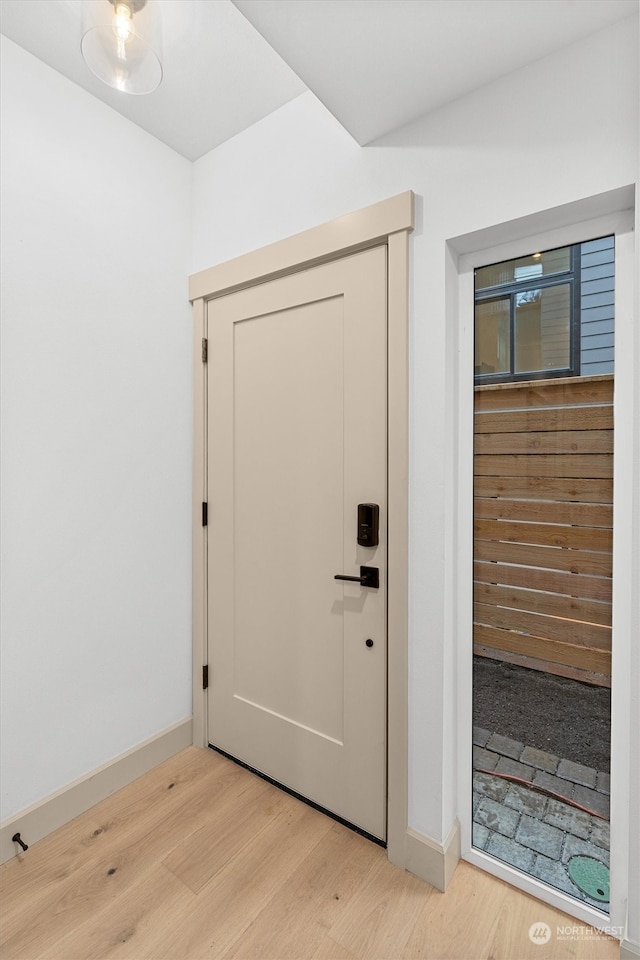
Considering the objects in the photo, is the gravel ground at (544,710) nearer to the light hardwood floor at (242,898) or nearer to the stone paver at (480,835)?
the stone paver at (480,835)

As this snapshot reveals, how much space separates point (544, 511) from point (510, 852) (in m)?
1.12

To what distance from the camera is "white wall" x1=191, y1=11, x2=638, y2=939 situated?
1.25 metres

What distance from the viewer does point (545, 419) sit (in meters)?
1.46

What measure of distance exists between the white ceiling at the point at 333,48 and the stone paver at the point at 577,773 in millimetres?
2072

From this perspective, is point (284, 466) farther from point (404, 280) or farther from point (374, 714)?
point (374, 714)

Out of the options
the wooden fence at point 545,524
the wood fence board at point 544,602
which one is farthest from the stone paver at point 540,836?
the wood fence board at point 544,602

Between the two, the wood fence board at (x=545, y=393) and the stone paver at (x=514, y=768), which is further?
the stone paver at (x=514, y=768)

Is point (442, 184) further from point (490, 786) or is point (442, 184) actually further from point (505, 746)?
point (490, 786)

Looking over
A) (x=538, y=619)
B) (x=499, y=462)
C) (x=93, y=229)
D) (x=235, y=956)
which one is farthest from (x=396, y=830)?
(x=93, y=229)

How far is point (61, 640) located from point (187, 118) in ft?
7.12

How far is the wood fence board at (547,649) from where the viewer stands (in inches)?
54.6

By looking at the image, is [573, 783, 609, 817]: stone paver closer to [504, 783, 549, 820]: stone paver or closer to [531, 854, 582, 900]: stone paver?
[504, 783, 549, 820]: stone paver

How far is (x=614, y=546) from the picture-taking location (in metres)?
1.35

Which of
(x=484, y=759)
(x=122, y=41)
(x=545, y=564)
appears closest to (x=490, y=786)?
(x=484, y=759)
